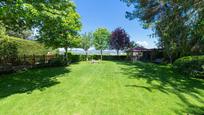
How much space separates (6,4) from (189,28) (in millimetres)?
11530

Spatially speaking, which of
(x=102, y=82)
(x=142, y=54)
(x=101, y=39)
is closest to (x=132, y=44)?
(x=101, y=39)

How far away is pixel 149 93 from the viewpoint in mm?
9422

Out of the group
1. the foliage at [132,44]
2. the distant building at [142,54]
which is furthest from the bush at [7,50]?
the foliage at [132,44]

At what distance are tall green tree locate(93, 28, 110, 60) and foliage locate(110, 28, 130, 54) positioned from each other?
1.51 m

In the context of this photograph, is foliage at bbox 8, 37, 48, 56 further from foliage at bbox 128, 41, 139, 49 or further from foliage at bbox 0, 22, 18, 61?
foliage at bbox 128, 41, 139, 49

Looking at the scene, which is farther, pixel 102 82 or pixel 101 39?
pixel 101 39

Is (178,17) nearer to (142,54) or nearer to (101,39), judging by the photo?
(142,54)

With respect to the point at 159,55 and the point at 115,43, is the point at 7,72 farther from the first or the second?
the point at 115,43

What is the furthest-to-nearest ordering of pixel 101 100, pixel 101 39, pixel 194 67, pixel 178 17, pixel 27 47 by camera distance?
pixel 101 39
pixel 27 47
pixel 194 67
pixel 178 17
pixel 101 100

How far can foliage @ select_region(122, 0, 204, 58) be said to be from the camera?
13.6 m

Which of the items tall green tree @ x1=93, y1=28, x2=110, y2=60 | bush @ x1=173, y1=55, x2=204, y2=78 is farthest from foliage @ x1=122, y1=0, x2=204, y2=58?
tall green tree @ x1=93, y1=28, x2=110, y2=60

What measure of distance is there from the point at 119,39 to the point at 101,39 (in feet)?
12.9

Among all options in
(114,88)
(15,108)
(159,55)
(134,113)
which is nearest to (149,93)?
(114,88)

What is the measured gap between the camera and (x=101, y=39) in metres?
43.5
